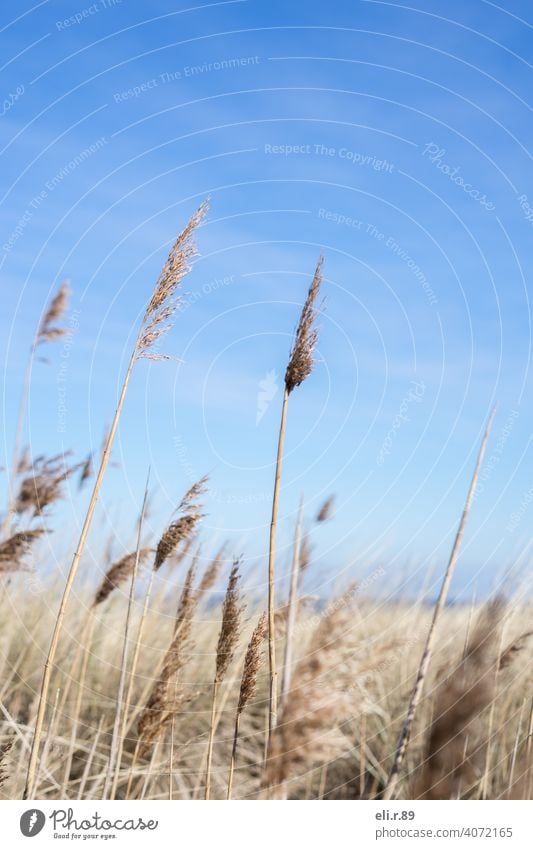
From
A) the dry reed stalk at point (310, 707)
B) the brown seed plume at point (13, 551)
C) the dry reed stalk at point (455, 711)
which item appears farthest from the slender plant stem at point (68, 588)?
the dry reed stalk at point (455, 711)

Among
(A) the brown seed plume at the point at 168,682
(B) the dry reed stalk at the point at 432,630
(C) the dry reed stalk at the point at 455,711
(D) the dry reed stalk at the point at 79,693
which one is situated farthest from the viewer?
(D) the dry reed stalk at the point at 79,693

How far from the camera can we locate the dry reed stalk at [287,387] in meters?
2.29

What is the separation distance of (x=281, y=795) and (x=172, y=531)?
34.7 inches

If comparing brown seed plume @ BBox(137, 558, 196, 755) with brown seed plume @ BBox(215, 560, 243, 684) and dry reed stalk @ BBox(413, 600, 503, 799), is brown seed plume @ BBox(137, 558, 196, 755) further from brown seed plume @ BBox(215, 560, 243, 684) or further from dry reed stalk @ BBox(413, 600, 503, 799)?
dry reed stalk @ BBox(413, 600, 503, 799)

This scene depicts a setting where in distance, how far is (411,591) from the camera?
16.5 ft

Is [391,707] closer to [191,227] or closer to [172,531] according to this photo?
[172,531]

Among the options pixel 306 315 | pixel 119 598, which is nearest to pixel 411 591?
pixel 119 598

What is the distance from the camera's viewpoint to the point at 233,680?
3.96m
